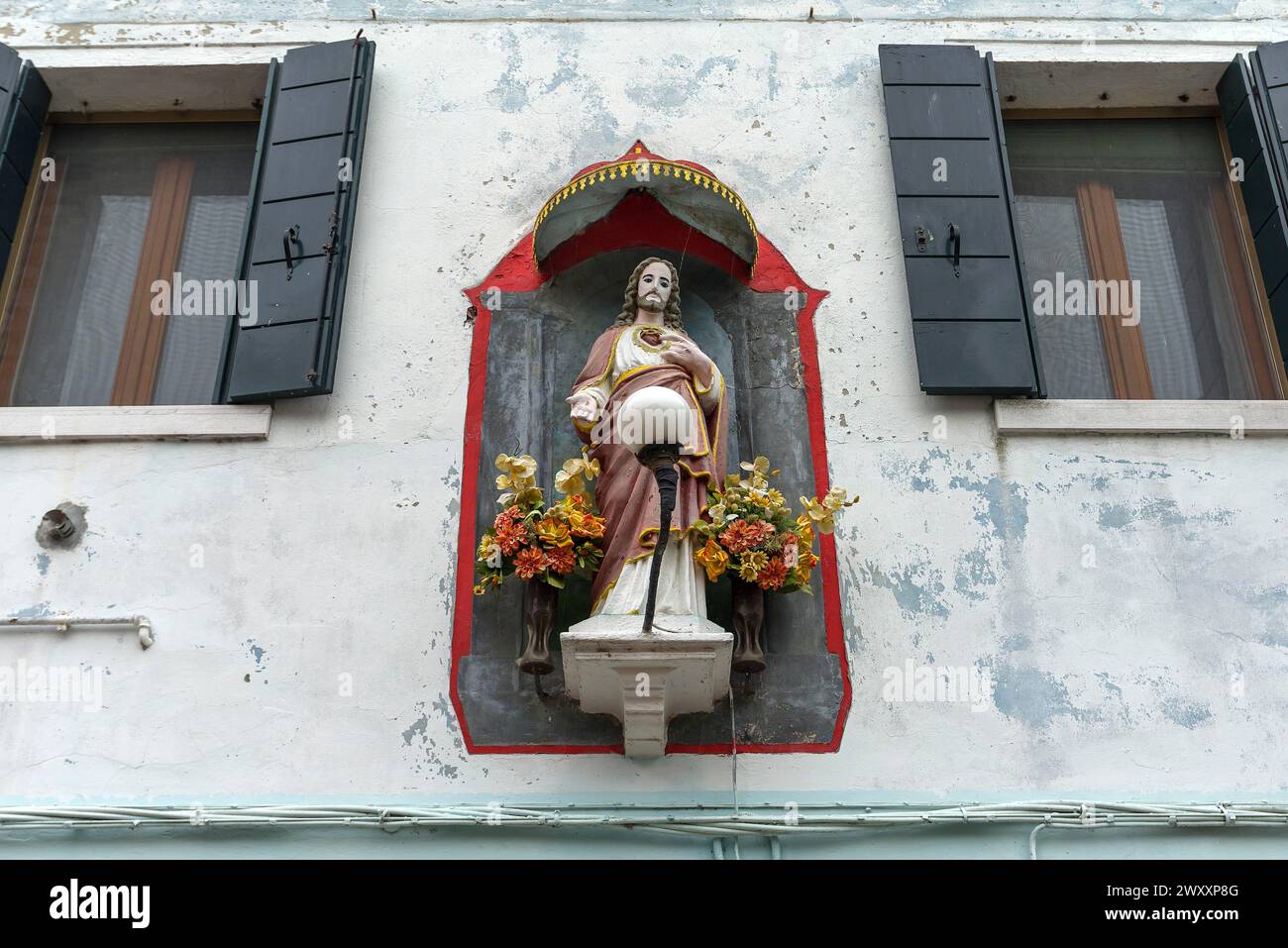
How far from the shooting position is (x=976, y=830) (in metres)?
5.76

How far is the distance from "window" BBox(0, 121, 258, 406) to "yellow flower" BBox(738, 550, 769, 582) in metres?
2.63

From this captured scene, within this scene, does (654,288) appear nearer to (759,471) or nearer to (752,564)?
(759,471)

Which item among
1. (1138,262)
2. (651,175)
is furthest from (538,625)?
(1138,262)

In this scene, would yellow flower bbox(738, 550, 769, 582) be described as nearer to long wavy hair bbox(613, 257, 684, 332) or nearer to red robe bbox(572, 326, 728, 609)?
red robe bbox(572, 326, 728, 609)

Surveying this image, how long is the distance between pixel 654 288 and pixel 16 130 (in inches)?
133

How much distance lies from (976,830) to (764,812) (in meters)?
0.76

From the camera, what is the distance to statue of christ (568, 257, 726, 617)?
591 centimetres

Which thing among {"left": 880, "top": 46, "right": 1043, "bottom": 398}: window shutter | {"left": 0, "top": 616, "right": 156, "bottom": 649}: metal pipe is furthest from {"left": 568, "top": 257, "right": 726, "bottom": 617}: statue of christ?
{"left": 0, "top": 616, "right": 156, "bottom": 649}: metal pipe

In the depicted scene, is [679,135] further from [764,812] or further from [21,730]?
[21,730]

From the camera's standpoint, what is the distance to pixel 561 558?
5965 mm

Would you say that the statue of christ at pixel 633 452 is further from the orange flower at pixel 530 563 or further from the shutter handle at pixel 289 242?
the shutter handle at pixel 289 242

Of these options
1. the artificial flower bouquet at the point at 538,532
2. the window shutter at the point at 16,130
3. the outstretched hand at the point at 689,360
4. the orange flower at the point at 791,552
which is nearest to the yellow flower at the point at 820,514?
the orange flower at the point at 791,552
